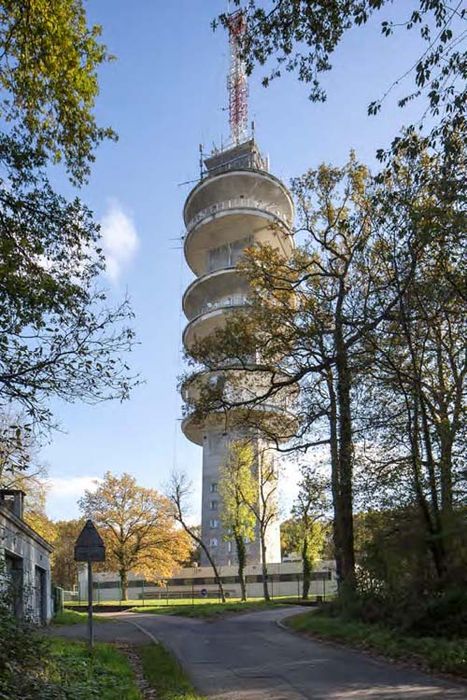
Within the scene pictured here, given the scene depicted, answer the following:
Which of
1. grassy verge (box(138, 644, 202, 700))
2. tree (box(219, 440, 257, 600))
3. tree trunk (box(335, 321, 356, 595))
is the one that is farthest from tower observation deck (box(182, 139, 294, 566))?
grassy verge (box(138, 644, 202, 700))

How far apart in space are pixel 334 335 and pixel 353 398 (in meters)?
2.26

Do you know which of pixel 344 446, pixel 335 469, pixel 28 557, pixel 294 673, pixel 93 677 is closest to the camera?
pixel 93 677

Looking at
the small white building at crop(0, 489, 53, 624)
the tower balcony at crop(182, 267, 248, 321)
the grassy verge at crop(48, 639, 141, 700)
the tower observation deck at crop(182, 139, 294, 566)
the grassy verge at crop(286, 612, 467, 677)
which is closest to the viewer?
the grassy verge at crop(48, 639, 141, 700)

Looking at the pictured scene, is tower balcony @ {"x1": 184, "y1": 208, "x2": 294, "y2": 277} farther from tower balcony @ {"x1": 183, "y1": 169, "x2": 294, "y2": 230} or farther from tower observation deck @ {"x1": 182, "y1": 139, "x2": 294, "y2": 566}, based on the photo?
tower balcony @ {"x1": 183, "y1": 169, "x2": 294, "y2": 230}

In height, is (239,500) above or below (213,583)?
above

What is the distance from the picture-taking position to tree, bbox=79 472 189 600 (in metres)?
58.4

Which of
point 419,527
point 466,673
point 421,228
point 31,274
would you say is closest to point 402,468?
point 419,527

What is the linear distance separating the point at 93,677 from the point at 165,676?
6.25 feet

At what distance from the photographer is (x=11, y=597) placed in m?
10.3

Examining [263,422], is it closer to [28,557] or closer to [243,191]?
[28,557]

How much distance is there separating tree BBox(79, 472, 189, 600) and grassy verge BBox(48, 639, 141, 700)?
47.3 meters

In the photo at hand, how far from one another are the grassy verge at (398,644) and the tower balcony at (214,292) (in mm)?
41658

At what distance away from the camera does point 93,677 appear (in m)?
9.97

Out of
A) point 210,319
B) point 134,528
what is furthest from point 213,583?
point 210,319
